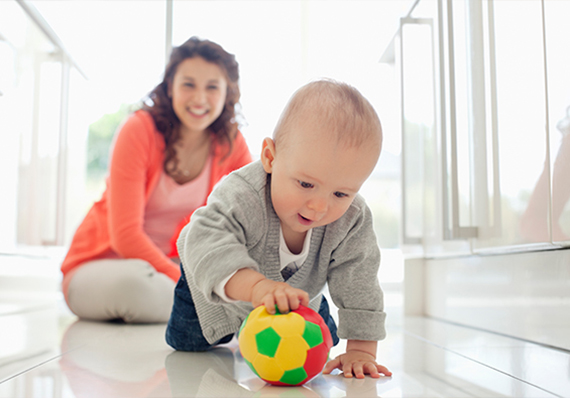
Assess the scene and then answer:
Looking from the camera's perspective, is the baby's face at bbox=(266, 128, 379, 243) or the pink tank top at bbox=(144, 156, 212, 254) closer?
the baby's face at bbox=(266, 128, 379, 243)

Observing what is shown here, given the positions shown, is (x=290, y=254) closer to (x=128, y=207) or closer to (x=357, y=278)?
(x=357, y=278)

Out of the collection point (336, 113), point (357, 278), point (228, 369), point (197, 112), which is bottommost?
point (228, 369)

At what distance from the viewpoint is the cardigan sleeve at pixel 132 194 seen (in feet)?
5.67

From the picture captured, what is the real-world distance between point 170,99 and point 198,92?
0.14 meters

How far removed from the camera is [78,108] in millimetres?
2734

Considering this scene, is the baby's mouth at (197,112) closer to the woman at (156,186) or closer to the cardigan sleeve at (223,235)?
the woman at (156,186)

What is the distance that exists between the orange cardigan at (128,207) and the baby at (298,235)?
0.67 metres

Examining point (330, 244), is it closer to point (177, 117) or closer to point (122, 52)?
point (177, 117)

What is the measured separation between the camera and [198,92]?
1869 mm

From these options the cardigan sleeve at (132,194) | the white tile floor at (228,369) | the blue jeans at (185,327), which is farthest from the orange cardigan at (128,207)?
the blue jeans at (185,327)

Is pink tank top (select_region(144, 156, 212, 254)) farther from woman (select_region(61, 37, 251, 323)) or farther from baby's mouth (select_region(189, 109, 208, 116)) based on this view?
baby's mouth (select_region(189, 109, 208, 116))

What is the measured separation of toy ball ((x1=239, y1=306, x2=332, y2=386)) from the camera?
28.5 inches

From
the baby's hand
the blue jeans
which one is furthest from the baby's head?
the blue jeans

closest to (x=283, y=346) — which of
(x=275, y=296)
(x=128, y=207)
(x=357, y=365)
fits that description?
(x=275, y=296)
